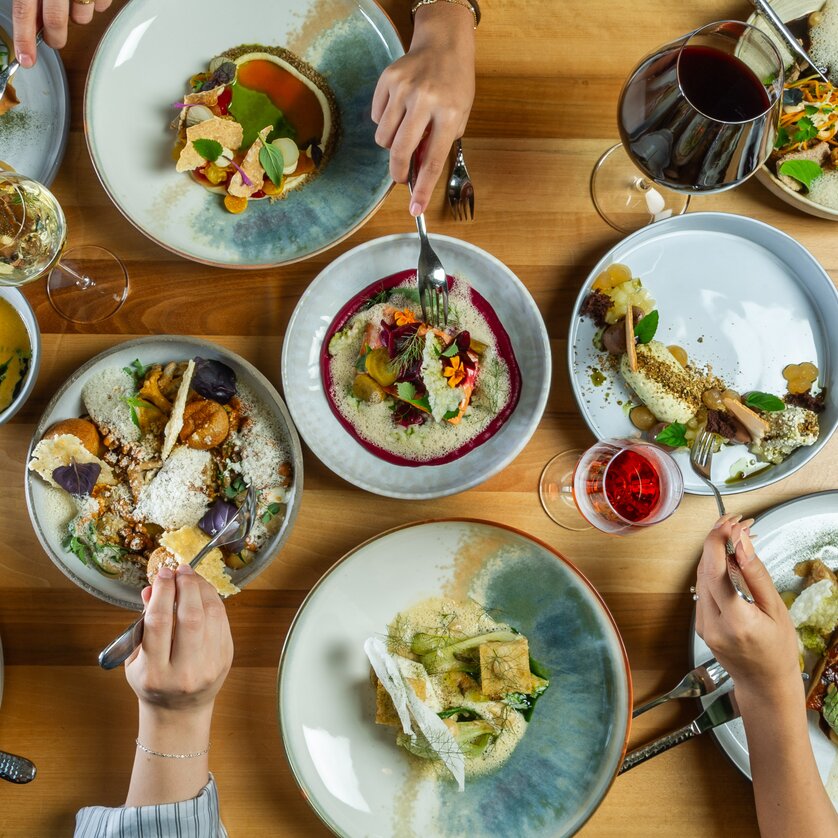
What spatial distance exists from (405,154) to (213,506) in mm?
698

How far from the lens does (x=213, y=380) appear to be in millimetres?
1262

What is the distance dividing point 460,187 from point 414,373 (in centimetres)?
36

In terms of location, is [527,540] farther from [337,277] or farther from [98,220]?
[98,220]

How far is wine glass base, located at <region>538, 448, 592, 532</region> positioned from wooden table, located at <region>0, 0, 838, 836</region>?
0.8 inches

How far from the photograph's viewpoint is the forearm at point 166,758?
1.18 metres

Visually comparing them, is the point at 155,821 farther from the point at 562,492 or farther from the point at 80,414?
the point at 562,492

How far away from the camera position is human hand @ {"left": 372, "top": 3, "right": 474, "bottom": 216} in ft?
3.81

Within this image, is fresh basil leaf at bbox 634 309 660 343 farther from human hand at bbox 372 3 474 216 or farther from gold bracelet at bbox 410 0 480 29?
gold bracelet at bbox 410 0 480 29

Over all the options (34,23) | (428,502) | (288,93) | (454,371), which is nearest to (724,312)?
(454,371)

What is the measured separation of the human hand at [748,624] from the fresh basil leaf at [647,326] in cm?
35

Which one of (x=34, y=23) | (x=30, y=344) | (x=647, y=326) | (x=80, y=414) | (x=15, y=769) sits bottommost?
(x=15, y=769)

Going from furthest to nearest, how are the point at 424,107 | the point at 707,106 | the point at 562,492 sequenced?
the point at 562,492 → the point at 424,107 → the point at 707,106

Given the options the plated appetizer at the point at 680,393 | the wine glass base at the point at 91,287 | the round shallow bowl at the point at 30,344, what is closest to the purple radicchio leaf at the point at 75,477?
the round shallow bowl at the point at 30,344

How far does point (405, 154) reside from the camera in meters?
1.16
